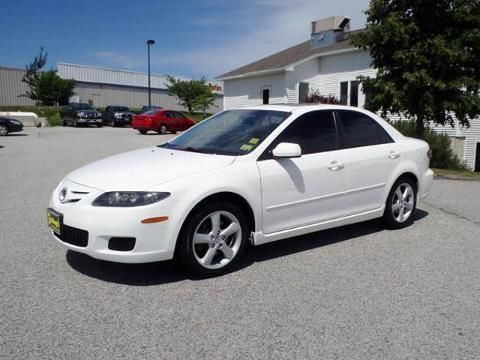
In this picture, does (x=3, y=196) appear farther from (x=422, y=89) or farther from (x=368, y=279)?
(x=422, y=89)

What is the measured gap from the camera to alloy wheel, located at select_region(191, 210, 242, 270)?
4148 mm

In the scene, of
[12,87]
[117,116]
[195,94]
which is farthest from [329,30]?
[12,87]

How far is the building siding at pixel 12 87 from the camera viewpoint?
47.9 meters

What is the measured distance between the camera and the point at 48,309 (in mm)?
3500

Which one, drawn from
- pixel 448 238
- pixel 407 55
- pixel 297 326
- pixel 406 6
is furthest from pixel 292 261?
pixel 406 6

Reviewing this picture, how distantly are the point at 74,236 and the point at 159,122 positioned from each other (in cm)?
2197

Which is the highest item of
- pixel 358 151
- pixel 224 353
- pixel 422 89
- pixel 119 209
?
pixel 422 89

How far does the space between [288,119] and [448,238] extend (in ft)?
8.51

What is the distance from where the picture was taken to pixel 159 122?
25406mm

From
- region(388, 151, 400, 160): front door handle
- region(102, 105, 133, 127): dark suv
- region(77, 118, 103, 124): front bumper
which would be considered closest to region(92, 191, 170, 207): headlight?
region(388, 151, 400, 160): front door handle

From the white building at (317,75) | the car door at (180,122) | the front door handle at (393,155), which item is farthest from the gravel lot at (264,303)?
the car door at (180,122)

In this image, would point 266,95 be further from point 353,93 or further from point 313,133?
point 313,133

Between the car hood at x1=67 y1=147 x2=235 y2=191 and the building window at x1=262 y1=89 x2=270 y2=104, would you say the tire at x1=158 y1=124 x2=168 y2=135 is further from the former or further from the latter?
the car hood at x1=67 y1=147 x2=235 y2=191

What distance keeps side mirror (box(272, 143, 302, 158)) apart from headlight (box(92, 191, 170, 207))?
120 cm
